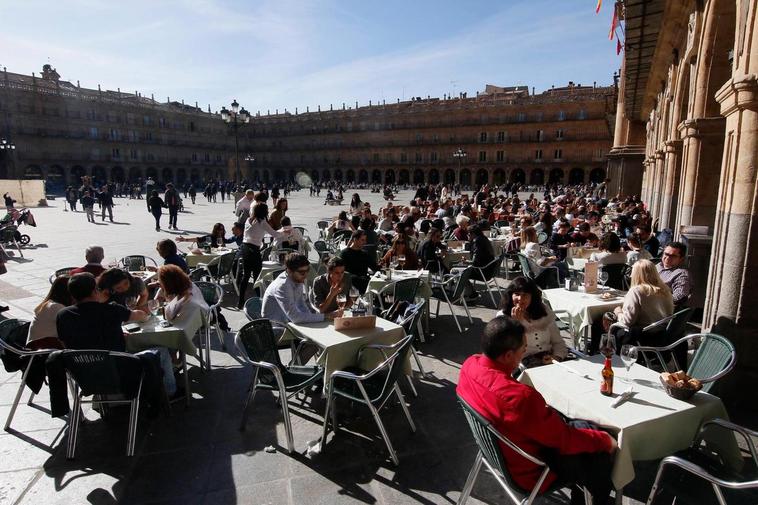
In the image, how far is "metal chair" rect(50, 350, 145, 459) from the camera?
2.92 m

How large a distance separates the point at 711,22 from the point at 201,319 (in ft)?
20.8

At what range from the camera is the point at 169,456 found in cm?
304

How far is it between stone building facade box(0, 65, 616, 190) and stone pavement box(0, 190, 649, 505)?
42833 mm

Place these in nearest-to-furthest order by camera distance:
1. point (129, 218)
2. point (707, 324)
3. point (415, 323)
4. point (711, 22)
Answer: point (415, 323)
point (707, 324)
point (711, 22)
point (129, 218)

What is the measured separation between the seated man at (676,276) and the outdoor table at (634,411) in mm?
1877

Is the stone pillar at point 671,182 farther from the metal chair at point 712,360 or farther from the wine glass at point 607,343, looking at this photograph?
the metal chair at point 712,360

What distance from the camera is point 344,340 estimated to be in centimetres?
335

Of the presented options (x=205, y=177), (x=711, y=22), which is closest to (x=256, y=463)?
(x=711, y=22)

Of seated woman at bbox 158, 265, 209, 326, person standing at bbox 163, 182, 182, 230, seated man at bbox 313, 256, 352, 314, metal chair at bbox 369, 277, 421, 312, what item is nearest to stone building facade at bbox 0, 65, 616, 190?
person standing at bbox 163, 182, 182, 230

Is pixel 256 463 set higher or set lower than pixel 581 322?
lower

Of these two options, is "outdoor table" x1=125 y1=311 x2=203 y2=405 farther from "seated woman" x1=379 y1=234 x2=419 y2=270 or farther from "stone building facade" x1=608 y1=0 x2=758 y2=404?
"stone building facade" x1=608 y1=0 x2=758 y2=404

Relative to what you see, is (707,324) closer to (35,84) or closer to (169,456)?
(169,456)

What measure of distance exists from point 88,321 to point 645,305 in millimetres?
4045

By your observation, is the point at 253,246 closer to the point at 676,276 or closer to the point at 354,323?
the point at 354,323
